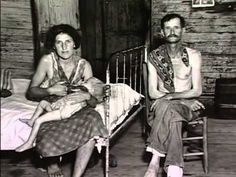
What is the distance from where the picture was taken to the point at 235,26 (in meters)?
4.74

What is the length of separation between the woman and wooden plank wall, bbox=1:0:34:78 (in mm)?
837

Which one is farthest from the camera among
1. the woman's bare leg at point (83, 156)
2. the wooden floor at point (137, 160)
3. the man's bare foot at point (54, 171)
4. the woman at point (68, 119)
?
the wooden floor at point (137, 160)

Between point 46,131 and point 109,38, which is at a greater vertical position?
point 109,38

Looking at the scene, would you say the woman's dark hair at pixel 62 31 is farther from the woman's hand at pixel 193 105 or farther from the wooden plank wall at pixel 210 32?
the wooden plank wall at pixel 210 32

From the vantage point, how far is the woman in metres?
2.31

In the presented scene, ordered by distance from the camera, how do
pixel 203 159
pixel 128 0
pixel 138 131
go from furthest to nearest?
pixel 128 0, pixel 138 131, pixel 203 159

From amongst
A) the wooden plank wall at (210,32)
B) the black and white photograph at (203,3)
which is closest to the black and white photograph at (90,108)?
the wooden plank wall at (210,32)

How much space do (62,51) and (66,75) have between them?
0.22 m

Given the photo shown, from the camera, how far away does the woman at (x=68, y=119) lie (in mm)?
2312

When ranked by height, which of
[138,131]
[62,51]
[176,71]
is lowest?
[138,131]

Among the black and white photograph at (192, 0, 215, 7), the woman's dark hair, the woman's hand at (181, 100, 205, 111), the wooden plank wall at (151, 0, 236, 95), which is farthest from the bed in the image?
the black and white photograph at (192, 0, 215, 7)

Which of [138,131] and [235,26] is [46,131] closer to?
[138,131]

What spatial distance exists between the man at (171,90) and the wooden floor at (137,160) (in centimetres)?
38

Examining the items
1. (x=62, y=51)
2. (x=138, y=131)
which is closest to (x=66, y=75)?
(x=62, y=51)
